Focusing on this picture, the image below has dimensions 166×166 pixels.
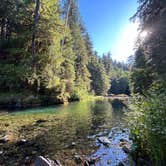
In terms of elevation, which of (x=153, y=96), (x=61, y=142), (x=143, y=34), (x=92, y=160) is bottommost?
(x=92, y=160)

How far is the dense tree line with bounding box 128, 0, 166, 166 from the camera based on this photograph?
14.6ft

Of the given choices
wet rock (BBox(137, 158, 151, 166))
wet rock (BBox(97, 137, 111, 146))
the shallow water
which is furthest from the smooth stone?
wet rock (BBox(137, 158, 151, 166))

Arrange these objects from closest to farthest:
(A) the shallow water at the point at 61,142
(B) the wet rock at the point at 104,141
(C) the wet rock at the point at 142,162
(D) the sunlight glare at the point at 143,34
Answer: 1. (C) the wet rock at the point at 142,162
2. (A) the shallow water at the point at 61,142
3. (D) the sunlight glare at the point at 143,34
4. (B) the wet rock at the point at 104,141

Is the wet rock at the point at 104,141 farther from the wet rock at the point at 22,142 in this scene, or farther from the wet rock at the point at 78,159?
the wet rock at the point at 22,142

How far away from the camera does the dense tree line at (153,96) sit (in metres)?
4.46

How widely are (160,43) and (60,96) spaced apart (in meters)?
18.1

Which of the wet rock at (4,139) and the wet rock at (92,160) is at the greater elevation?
the wet rock at (4,139)

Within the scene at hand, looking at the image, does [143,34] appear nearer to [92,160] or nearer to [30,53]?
[92,160]

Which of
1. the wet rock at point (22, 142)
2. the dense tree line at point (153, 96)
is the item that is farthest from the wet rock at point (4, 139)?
the dense tree line at point (153, 96)

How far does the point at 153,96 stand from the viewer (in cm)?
539

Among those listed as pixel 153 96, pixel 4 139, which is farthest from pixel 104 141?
pixel 4 139

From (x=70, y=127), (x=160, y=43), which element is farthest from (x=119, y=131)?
(x=160, y=43)

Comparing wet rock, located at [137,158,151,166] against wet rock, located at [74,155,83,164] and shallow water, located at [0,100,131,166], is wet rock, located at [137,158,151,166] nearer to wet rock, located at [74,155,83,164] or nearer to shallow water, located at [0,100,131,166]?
shallow water, located at [0,100,131,166]

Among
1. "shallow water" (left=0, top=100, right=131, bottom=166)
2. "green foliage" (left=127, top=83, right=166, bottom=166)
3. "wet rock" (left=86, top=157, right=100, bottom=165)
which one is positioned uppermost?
"green foliage" (left=127, top=83, right=166, bottom=166)
